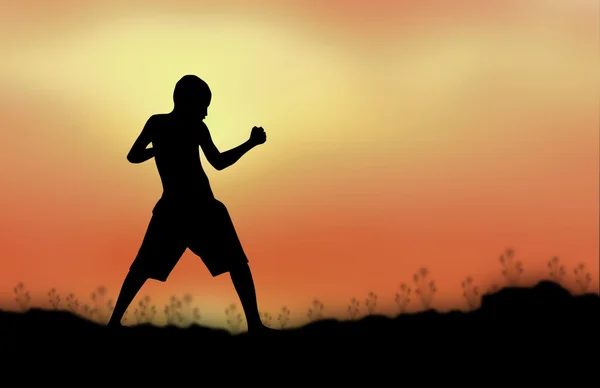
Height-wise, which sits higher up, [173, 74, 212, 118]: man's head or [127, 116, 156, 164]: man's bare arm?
[173, 74, 212, 118]: man's head

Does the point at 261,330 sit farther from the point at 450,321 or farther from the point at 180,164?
the point at 450,321

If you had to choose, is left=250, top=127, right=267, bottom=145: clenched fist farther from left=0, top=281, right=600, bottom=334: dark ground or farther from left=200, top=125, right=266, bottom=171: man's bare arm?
left=0, top=281, right=600, bottom=334: dark ground

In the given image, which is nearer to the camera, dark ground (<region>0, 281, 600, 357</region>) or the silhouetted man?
the silhouetted man

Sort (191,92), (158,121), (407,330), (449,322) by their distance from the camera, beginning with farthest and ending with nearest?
(449,322)
(407,330)
(158,121)
(191,92)

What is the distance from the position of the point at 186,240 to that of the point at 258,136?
136 centimetres

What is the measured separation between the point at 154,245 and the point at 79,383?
1.85 m

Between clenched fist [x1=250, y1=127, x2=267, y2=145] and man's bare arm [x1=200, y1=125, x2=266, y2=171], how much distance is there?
0.04 ft

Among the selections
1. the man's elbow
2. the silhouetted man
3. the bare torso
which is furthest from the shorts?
the man's elbow

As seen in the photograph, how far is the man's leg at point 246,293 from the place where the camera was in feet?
36.9

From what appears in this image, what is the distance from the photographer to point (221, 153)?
1120 centimetres

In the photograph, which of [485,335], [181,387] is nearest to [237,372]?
[181,387]

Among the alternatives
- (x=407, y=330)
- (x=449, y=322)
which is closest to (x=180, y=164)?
(x=407, y=330)

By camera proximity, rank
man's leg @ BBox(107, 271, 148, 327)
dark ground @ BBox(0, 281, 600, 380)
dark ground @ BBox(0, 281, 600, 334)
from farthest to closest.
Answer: dark ground @ BBox(0, 281, 600, 334)
man's leg @ BBox(107, 271, 148, 327)
dark ground @ BBox(0, 281, 600, 380)

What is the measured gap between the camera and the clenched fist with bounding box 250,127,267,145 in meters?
11.1
